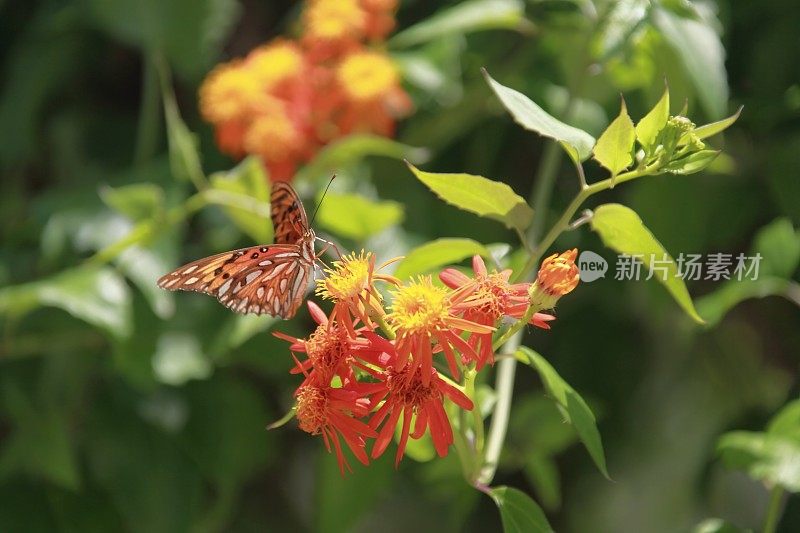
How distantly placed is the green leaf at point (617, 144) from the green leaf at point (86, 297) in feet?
1.62

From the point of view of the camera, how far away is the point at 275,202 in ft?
1.88

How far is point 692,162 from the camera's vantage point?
432 mm

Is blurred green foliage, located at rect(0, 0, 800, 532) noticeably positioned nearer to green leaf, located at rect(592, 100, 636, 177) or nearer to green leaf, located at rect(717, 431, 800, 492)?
green leaf, located at rect(717, 431, 800, 492)

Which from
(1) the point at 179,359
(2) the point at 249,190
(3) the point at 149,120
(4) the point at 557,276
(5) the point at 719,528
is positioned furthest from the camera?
(3) the point at 149,120

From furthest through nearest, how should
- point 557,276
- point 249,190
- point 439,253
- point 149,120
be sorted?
1. point 149,120
2. point 249,190
3. point 439,253
4. point 557,276

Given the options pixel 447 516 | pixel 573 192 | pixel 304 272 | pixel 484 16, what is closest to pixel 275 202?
pixel 304 272

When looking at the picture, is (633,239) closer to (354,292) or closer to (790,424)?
(354,292)

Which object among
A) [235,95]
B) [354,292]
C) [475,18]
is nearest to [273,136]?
[235,95]

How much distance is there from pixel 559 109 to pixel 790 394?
1.03 feet

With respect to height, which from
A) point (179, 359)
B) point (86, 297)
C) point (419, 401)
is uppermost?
point (419, 401)

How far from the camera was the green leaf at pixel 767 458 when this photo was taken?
0.62 meters

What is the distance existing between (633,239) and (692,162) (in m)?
0.05

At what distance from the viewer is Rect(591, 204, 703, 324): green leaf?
46 centimetres

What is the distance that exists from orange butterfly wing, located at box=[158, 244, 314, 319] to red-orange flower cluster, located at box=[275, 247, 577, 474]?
8 centimetres
